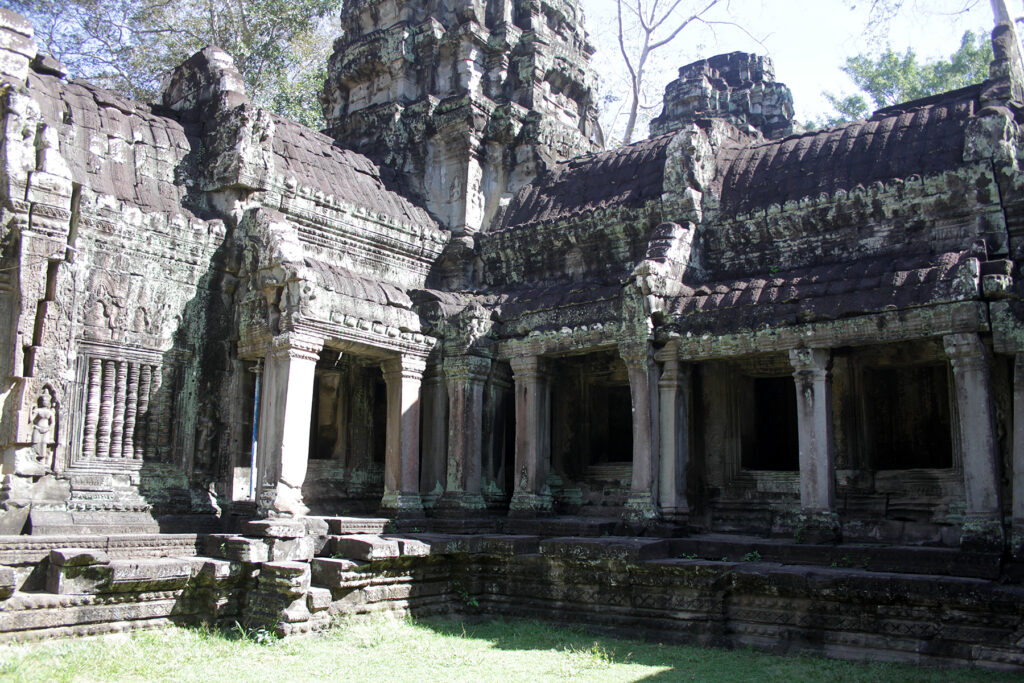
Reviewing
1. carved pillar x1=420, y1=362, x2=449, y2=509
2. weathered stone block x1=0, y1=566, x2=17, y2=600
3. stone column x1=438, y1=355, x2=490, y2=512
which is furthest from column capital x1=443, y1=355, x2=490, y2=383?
weathered stone block x1=0, y1=566, x2=17, y2=600

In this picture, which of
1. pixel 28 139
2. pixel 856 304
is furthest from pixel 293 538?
pixel 856 304

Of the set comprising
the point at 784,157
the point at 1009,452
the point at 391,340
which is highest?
the point at 784,157

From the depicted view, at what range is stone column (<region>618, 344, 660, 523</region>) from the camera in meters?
10.2

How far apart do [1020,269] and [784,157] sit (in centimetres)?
385

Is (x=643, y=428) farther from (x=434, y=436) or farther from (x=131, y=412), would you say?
(x=131, y=412)

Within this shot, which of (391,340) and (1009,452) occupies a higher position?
(391,340)

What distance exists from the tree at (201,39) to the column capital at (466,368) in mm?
13754

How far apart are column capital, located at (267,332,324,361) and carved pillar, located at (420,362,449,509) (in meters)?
2.17

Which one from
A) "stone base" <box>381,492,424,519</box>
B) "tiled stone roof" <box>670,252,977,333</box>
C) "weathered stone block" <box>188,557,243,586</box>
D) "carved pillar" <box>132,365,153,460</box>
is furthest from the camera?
"stone base" <box>381,492,424,519</box>

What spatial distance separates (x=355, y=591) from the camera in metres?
9.04

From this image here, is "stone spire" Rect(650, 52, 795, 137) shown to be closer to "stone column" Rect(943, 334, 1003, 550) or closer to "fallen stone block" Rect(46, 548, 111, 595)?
"stone column" Rect(943, 334, 1003, 550)

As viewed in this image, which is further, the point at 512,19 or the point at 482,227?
the point at 512,19

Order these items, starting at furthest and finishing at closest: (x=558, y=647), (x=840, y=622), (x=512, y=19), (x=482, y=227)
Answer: (x=512, y=19) → (x=482, y=227) → (x=558, y=647) → (x=840, y=622)

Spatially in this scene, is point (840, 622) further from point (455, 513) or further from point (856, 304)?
point (455, 513)
